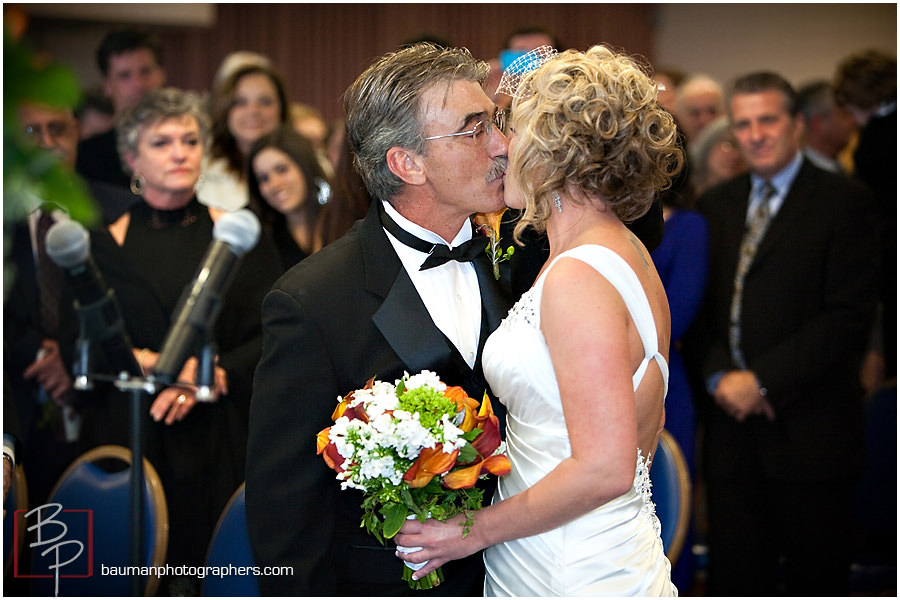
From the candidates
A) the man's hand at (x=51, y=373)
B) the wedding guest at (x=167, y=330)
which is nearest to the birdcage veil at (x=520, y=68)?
the wedding guest at (x=167, y=330)

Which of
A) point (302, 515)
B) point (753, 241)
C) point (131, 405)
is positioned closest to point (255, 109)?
point (131, 405)

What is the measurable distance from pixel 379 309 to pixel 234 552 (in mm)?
982

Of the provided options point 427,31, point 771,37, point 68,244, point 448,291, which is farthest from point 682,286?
point 771,37

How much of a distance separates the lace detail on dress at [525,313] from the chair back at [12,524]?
1.67 m

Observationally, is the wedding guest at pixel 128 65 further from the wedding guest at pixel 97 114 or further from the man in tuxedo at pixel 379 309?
the man in tuxedo at pixel 379 309

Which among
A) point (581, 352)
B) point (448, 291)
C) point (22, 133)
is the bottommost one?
point (581, 352)

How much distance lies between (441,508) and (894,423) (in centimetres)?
301

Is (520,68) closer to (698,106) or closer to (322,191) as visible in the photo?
(322,191)

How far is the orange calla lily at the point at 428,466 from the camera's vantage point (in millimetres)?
1621

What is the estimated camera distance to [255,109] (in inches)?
173

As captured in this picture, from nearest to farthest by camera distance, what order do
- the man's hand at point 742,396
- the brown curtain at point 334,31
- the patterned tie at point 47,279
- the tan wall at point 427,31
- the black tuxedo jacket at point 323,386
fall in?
the black tuxedo jacket at point 323,386, the patterned tie at point 47,279, the man's hand at point 742,396, the tan wall at point 427,31, the brown curtain at point 334,31

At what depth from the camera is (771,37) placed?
7656mm

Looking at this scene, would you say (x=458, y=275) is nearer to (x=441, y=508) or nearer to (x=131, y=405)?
(x=441, y=508)

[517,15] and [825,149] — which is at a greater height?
[517,15]
